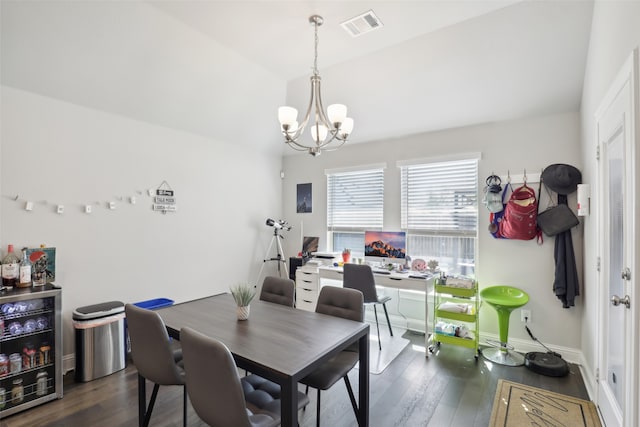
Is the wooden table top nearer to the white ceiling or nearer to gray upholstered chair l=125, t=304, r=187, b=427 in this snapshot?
gray upholstered chair l=125, t=304, r=187, b=427

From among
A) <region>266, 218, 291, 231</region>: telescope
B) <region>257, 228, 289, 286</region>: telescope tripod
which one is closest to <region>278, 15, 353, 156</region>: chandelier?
<region>266, 218, 291, 231</region>: telescope

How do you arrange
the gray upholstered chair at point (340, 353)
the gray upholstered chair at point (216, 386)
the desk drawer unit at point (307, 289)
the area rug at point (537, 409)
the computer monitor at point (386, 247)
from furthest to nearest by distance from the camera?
the desk drawer unit at point (307, 289)
the computer monitor at point (386, 247)
the area rug at point (537, 409)
the gray upholstered chair at point (340, 353)
the gray upholstered chair at point (216, 386)

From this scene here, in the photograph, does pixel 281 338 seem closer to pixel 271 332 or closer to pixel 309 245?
pixel 271 332

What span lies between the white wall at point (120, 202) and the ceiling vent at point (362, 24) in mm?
2280

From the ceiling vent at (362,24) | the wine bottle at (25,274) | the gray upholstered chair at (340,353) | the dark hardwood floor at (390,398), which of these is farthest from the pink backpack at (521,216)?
the wine bottle at (25,274)

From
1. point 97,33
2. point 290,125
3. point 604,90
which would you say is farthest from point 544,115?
point 97,33

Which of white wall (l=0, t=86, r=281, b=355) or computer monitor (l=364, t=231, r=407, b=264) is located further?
computer monitor (l=364, t=231, r=407, b=264)

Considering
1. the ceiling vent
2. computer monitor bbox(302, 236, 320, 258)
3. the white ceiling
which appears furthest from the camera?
computer monitor bbox(302, 236, 320, 258)

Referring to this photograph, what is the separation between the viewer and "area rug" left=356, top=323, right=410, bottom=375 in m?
2.92

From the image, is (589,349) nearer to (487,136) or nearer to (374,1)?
(487,136)

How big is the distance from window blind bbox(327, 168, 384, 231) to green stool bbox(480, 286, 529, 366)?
1.56m

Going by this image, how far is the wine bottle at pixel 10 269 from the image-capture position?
7.80 ft

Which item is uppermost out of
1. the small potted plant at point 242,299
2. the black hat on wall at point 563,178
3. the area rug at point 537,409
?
the black hat on wall at point 563,178

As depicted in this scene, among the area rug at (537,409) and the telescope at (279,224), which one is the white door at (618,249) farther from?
the telescope at (279,224)
